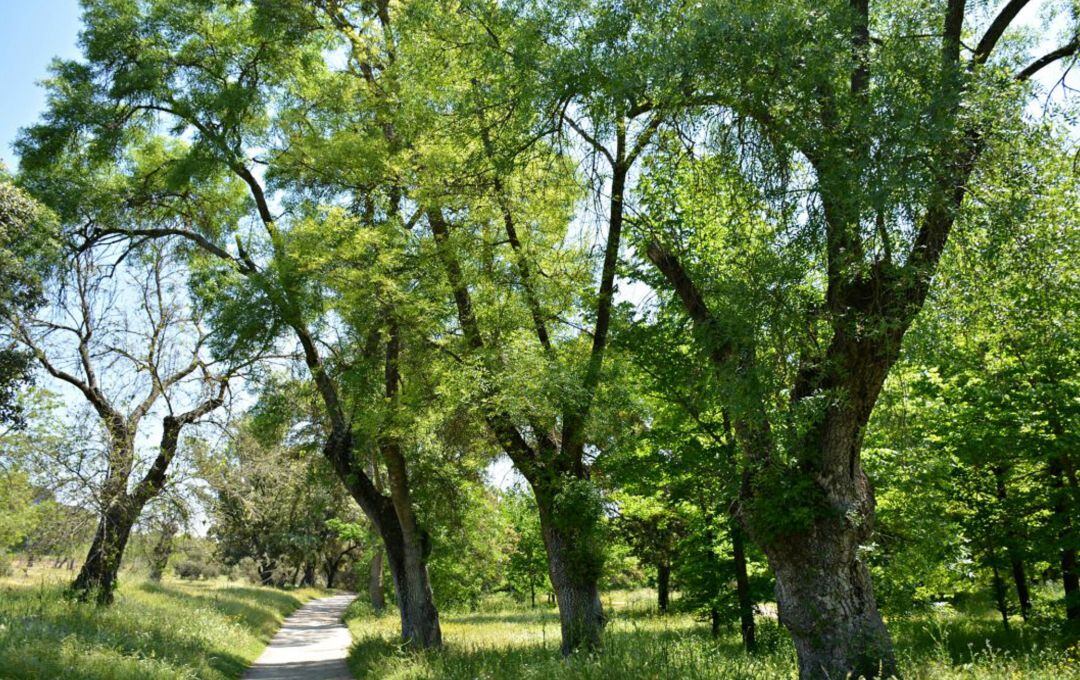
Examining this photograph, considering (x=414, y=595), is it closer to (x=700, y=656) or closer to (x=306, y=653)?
(x=306, y=653)

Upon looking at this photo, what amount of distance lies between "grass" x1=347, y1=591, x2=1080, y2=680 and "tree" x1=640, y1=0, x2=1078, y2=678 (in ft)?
3.80

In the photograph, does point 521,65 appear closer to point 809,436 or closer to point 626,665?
point 809,436

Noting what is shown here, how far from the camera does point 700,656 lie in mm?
9133

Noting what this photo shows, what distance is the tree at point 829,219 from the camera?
6.48 meters

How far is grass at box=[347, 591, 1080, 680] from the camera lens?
8.14 metres

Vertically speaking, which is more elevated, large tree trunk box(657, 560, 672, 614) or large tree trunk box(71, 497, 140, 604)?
large tree trunk box(71, 497, 140, 604)

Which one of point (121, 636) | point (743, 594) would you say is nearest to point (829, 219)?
point (743, 594)

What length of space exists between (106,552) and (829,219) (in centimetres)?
1600

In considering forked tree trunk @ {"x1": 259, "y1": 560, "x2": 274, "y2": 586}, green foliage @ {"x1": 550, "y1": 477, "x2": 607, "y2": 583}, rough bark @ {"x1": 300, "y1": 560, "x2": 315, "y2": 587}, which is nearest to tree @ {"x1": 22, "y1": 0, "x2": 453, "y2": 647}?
green foliage @ {"x1": 550, "y1": 477, "x2": 607, "y2": 583}

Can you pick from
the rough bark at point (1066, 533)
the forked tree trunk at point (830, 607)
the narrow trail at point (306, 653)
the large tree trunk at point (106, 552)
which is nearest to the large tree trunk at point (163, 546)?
the large tree trunk at point (106, 552)

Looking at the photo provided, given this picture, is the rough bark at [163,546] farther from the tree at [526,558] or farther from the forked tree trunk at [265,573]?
the forked tree trunk at [265,573]

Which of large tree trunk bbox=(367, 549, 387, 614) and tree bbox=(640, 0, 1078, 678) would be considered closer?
tree bbox=(640, 0, 1078, 678)

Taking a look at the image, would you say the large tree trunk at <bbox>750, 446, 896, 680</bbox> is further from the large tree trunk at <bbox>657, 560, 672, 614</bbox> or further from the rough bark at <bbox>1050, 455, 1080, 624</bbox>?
the large tree trunk at <bbox>657, 560, 672, 614</bbox>

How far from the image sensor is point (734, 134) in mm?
7891
